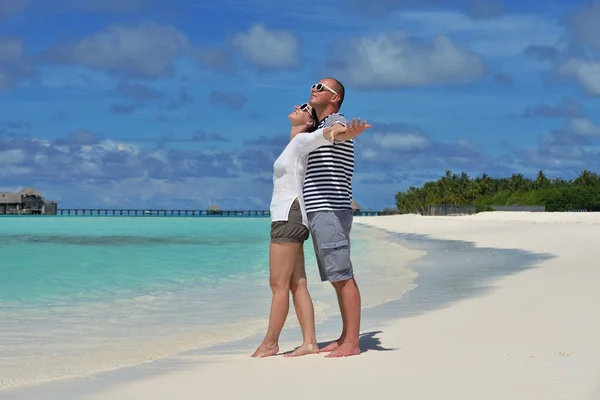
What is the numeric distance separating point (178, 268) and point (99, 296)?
6.81 meters

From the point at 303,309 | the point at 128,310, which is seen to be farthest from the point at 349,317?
the point at 128,310

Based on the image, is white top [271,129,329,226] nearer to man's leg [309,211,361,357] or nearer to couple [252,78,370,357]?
couple [252,78,370,357]

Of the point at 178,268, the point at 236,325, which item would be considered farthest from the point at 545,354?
the point at 178,268

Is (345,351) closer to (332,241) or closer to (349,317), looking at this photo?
(349,317)

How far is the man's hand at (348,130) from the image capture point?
528 cm

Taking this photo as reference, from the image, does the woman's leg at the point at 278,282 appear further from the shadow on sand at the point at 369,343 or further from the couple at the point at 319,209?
the shadow on sand at the point at 369,343

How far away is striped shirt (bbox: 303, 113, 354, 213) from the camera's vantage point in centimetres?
561

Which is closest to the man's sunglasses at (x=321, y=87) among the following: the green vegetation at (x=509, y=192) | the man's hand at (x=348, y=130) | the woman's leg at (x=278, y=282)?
the man's hand at (x=348, y=130)

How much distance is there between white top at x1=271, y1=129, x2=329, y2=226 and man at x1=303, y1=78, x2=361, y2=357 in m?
0.05

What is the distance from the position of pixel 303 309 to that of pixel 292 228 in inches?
25.4

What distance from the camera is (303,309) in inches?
234

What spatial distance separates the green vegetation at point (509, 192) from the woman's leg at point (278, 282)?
9064cm

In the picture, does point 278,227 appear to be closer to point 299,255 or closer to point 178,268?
point 299,255

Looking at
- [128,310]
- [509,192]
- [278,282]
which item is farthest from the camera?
[509,192]
